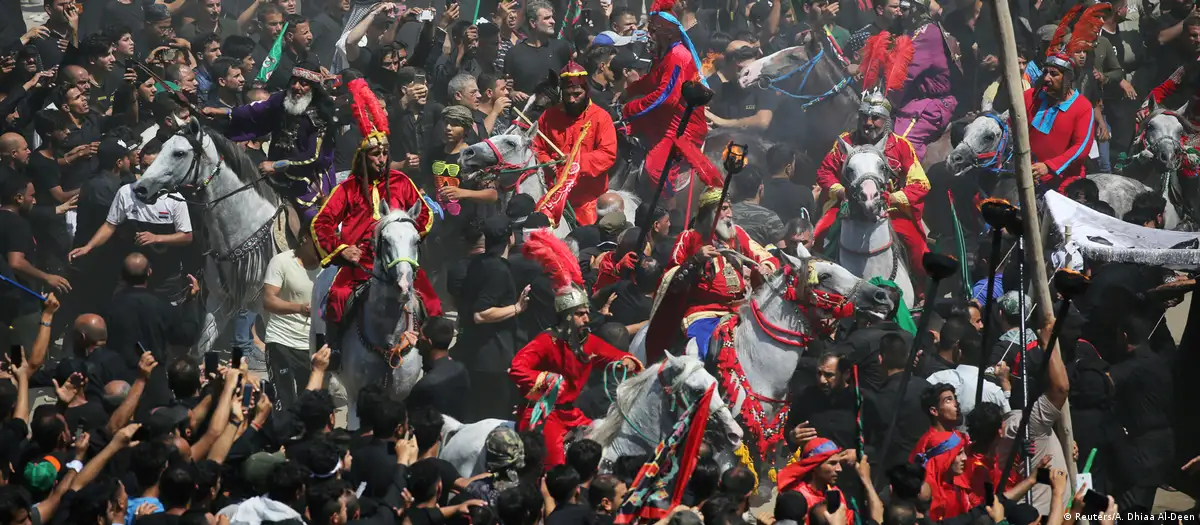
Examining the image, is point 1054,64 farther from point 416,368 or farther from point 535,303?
point 416,368

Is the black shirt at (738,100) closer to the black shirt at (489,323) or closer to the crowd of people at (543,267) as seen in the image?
the crowd of people at (543,267)

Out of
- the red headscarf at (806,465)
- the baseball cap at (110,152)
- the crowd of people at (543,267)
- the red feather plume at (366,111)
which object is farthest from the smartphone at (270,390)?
the red headscarf at (806,465)

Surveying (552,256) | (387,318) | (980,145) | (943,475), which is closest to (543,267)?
(552,256)

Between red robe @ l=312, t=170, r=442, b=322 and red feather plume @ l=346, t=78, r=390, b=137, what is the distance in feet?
1.99

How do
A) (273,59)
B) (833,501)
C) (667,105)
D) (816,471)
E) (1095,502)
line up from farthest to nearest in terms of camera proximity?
(273,59)
(667,105)
(816,471)
(833,501)
(1095,502)

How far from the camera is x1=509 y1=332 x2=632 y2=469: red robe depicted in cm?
1393

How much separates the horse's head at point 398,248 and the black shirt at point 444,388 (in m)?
0.70

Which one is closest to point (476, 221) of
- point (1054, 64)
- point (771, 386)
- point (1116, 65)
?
point (771, 386)

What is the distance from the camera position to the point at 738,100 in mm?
22422

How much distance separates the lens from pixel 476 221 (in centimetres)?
1634

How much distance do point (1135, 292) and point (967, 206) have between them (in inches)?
161

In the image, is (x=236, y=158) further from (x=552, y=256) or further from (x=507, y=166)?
(x=552, y=256)

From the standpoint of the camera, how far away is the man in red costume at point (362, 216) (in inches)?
579

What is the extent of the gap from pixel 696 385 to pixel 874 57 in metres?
9.90
